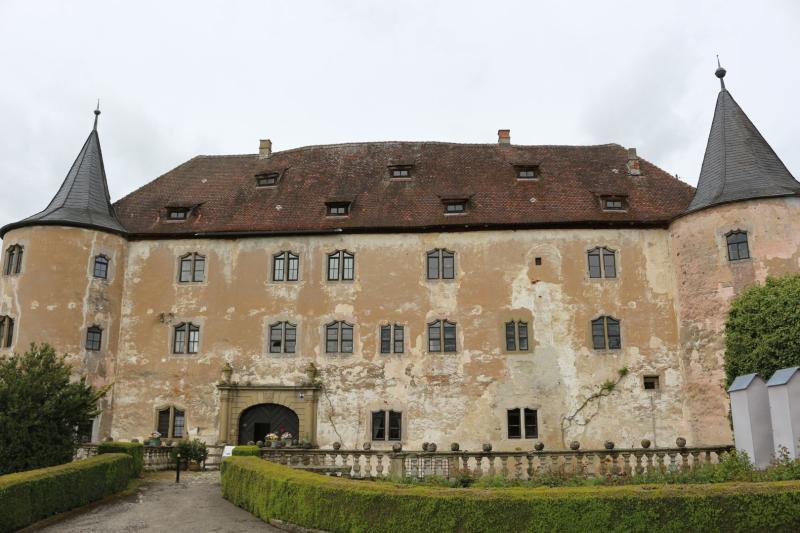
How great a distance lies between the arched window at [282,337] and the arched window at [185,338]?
306 cm

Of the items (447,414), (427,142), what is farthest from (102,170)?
(447,414)

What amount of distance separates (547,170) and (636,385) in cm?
1046

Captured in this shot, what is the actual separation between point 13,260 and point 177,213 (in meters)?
6.62

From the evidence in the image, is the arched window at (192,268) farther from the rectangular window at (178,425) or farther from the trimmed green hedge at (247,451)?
the trimmed green hedge at (247,451)

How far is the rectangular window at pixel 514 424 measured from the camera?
88.4ft

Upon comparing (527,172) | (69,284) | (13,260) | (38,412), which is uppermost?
(527,172)

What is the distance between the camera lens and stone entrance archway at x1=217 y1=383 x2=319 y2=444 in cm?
2759

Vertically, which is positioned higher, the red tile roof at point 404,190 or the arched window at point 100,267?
the red tile roof at point 404,190

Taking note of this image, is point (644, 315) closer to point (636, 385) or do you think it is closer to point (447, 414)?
point (636, 385)

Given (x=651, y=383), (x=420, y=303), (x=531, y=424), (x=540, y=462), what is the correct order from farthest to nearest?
(x=420, y=303) → (x=651, y=383) → (x=531, y=424) → (x=540, y=462)

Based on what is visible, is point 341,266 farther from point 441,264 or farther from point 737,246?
point 737,246

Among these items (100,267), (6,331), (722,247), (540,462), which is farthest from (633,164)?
(6,331)

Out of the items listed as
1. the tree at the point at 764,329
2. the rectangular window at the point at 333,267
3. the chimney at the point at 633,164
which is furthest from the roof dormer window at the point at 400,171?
the tree at the point at 764,329

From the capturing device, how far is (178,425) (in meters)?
28.3
